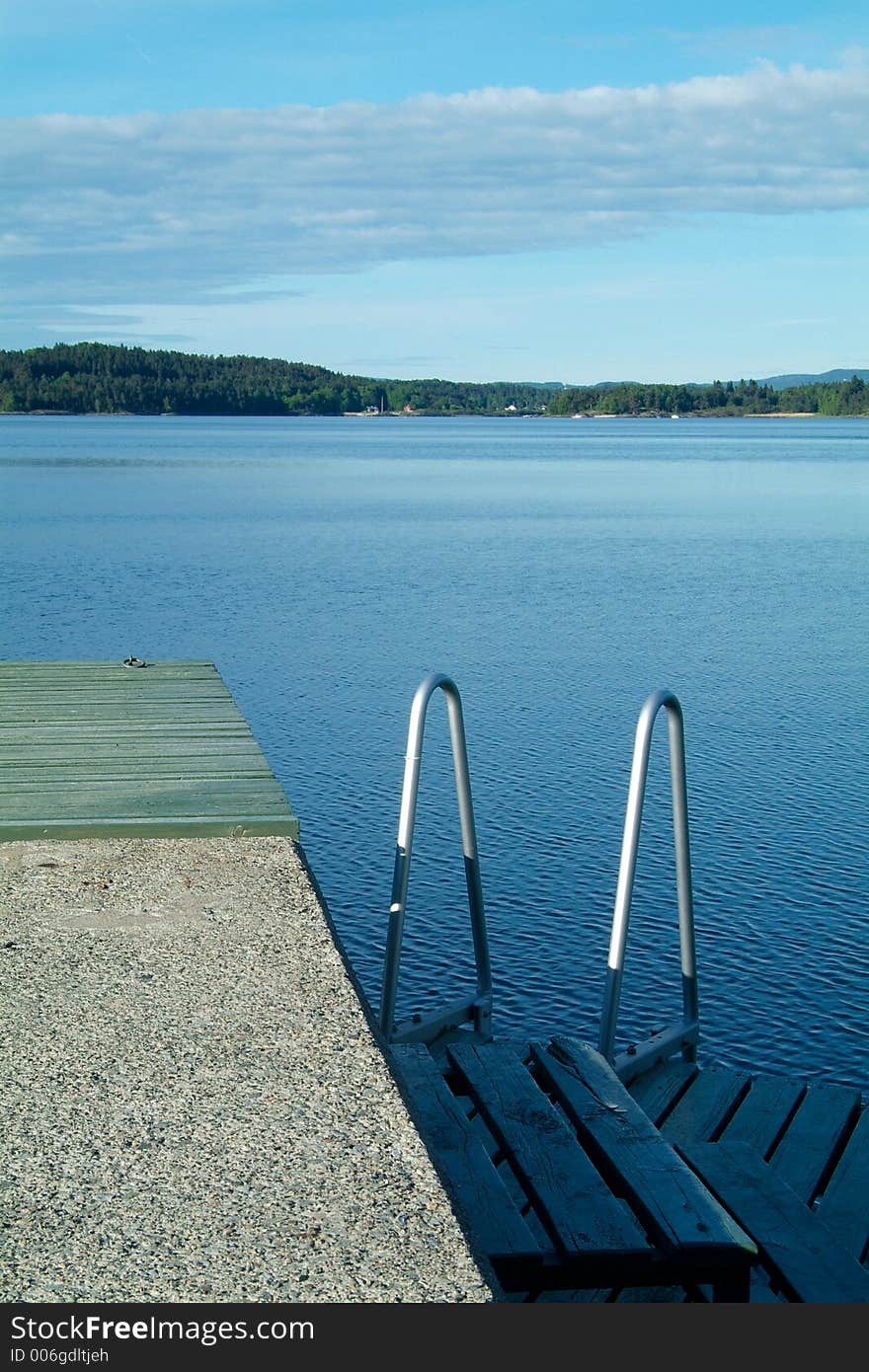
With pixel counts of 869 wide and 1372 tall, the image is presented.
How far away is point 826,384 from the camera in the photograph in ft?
492

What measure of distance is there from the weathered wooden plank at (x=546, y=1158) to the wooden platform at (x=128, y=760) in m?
1.12

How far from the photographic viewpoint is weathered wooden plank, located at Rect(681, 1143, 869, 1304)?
297 centimetres

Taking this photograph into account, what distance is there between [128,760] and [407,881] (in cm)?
126

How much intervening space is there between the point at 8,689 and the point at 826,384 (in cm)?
15176

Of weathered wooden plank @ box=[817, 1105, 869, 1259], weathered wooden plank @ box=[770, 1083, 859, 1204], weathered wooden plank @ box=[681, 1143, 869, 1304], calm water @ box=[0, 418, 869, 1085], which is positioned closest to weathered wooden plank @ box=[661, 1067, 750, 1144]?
weathered wooden plank @ box=[770, 1083, 859, 1204]

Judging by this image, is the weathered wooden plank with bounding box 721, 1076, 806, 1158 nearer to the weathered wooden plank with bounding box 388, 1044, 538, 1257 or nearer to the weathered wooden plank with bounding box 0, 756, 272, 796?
the weathered wooden plank with bounding box 388, 1044, 538, 1257

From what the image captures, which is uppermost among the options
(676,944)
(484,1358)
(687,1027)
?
(484,1358)

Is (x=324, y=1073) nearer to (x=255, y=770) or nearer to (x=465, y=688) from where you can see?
(x=255, y=770)

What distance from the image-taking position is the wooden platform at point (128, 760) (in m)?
4.41

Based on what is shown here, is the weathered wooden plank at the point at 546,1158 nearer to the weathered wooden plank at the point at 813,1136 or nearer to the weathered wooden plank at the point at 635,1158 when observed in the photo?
the weathered wooden plank at the point at 635,1158

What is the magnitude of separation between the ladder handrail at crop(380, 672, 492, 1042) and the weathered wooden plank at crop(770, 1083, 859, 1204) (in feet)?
3.28

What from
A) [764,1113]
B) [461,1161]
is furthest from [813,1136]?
[461,1161]

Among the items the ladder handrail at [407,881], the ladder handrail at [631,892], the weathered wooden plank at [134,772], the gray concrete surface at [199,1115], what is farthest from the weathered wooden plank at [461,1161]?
the weathered wooden plank at [134,772]

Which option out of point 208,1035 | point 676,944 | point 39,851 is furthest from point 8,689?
point 208,1035
